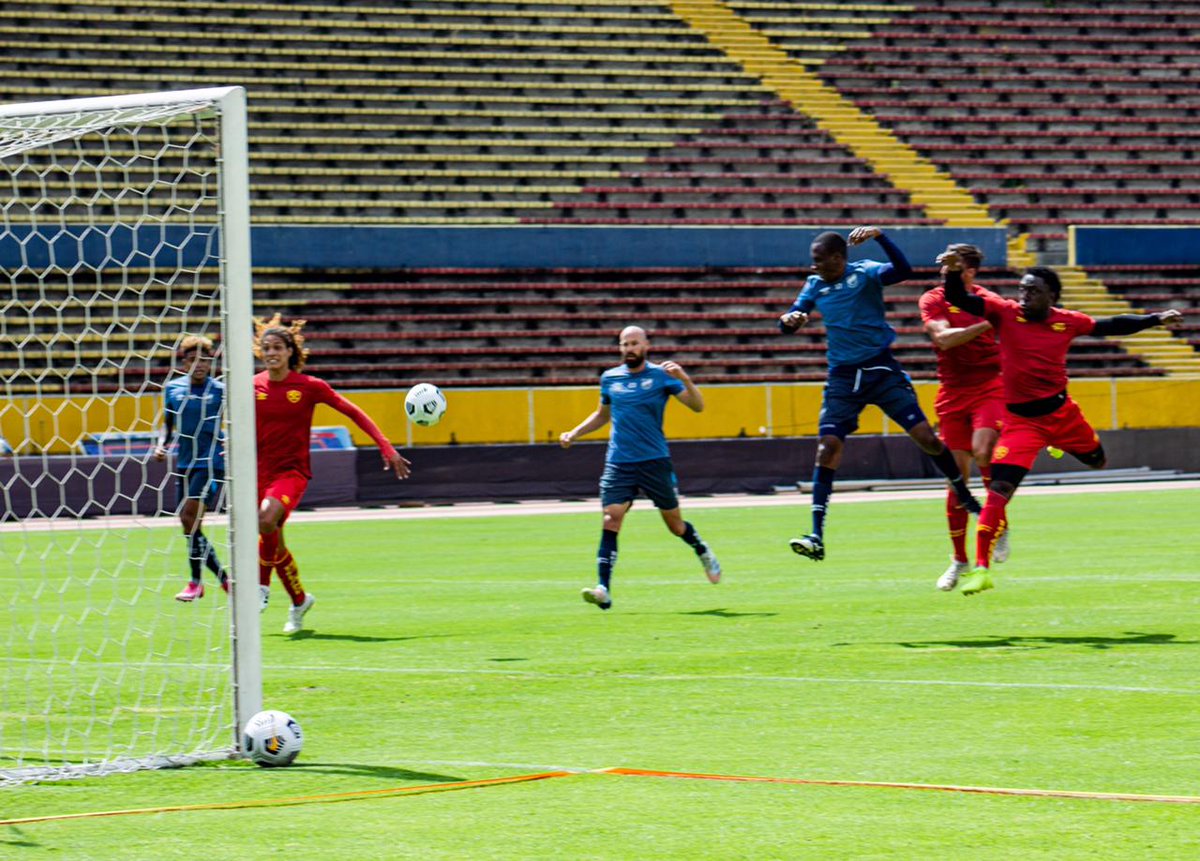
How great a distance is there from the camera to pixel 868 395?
1216 centimetres

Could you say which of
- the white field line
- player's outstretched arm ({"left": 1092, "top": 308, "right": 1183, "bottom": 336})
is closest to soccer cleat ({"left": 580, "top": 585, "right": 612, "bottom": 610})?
player's outstretched arm ({"left": 1092, "top": 308, "right": 1183, "bottom": 336})

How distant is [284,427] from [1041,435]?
4955mm

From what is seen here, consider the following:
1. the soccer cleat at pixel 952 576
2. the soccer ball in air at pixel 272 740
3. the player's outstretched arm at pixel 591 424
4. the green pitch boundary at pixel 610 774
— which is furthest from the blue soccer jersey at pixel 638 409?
the green pitch boundary at pixel 610 774

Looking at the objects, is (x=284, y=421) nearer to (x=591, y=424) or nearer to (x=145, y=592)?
(x=591, y=424)

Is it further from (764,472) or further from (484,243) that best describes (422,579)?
(484,243)

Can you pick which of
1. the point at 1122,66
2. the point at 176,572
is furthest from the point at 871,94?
the point at 176,572

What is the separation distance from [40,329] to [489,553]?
1686 centimetres

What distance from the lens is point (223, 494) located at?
713 cm

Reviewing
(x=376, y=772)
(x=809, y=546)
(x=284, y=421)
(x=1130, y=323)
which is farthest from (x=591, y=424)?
(x=376, y=772)

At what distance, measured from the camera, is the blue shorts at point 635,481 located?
40.5 feet

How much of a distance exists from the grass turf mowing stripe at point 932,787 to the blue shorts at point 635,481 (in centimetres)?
626

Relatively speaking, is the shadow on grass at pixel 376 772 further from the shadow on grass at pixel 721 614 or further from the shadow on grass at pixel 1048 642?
the shadow on grass at pixel 721 614

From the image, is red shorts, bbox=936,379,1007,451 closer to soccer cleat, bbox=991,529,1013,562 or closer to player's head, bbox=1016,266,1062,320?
soccer cleat, bbox=991,529,1013,562

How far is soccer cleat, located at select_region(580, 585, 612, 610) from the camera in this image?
37.9ft
